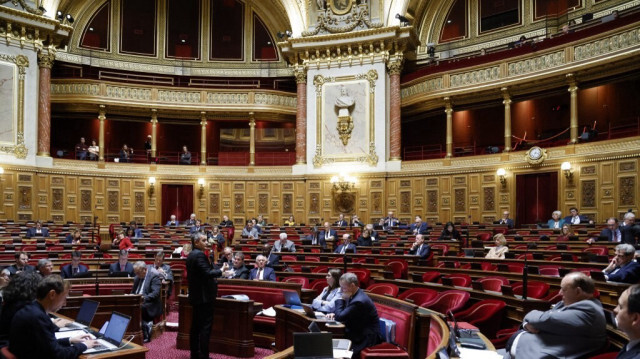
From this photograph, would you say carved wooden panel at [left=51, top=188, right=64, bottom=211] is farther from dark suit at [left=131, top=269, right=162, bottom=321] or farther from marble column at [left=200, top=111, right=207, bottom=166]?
dark suit at [left=131, top=269, right=162, bottom=321]

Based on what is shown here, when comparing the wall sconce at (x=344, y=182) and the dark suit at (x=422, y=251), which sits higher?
the wall sconce at (x=344, y=182)

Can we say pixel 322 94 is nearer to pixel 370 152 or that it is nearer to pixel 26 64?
pixel 370 152

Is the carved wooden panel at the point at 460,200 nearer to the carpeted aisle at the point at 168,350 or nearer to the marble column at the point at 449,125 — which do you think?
the marble column at the point at 449,125

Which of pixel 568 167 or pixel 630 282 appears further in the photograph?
pixel 568 167

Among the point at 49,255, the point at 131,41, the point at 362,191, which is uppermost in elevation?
the point at 131,41

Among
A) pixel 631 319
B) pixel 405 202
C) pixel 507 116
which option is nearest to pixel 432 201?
pixel 405 202

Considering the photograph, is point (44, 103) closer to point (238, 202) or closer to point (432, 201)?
point (238, 202)

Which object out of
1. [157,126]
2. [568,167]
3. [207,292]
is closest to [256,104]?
[157,126]

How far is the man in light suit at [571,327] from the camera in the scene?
3.10 m

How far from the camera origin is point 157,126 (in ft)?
76.6

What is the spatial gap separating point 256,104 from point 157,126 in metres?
4.83

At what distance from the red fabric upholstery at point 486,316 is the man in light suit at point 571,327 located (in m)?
2.17

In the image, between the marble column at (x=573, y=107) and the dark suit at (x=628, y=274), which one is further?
the marble column at (x=573, y=107)

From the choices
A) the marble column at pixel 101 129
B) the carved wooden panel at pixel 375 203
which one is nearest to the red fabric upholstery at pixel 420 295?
the carved wooden panel at pixel 375 203
